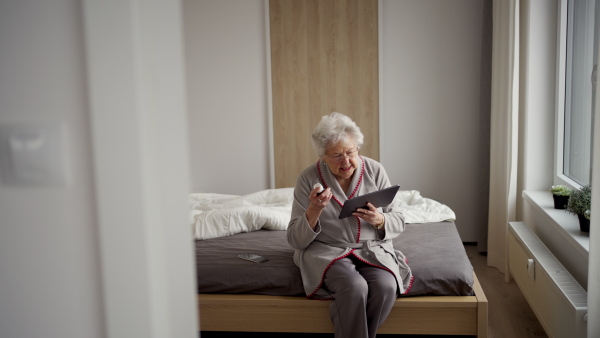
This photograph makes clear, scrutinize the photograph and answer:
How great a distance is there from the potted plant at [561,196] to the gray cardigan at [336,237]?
0.94m

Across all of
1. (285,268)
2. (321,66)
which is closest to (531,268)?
(285,268)

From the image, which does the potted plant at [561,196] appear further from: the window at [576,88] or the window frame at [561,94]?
the window frame at [561,94]

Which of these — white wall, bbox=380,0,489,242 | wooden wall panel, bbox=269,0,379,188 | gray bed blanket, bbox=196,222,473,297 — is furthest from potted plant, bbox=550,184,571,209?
wooden wall panel, bbox=269,0,379,188

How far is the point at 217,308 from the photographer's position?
2.66 metres

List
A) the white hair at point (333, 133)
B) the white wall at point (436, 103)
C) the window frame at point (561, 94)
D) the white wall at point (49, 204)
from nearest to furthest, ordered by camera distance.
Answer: the white wall at point (49, 204) → the white hair at point (333, 133) → the window frame at point (561, 94) → the white wall at point (436, 103)

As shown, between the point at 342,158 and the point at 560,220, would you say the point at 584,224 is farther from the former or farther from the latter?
the point at 342,158

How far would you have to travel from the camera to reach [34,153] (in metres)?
0.83

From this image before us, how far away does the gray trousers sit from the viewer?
2.41m

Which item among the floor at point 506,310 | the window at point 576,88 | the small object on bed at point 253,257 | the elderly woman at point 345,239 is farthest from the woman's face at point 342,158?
the window at point 576,88

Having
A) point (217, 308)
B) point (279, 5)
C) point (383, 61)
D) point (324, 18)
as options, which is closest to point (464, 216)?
point (383, 61)

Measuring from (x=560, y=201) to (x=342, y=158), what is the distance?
122 cm

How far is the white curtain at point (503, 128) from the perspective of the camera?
3639 mm

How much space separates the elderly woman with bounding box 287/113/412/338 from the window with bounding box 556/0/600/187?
1220mm

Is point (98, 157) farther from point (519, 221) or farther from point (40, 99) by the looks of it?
point (519, 221)
